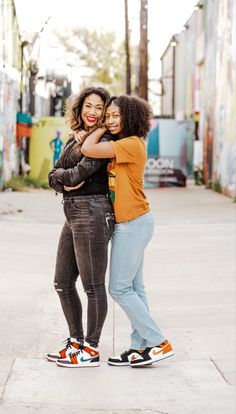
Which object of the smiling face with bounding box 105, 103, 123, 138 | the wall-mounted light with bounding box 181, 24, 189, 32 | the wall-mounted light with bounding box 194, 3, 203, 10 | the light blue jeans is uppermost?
the wall-mounted light with bounding box 194, 3, 203, 10

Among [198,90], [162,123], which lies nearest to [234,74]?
[162,123]

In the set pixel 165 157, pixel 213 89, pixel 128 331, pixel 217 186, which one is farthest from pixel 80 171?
pixel 165 157

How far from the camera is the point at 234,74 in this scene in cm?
2364

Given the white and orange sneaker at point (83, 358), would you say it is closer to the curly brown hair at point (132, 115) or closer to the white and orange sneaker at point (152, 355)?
the white and orange sneaker at point (152, 355)

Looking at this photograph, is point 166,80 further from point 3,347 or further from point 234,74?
point 3,347

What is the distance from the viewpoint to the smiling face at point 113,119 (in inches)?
228

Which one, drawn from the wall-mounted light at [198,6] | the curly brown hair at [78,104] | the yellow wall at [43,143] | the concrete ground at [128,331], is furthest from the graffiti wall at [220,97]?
the curly brown hair at [78,104]

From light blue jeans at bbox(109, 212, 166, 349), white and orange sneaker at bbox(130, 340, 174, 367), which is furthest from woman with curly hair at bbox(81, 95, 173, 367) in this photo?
white and orange sneaker at bbox(130, 340, 174, 367)

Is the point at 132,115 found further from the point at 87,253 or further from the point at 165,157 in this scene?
the point at 165,157

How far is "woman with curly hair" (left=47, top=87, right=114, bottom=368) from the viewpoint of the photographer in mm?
5727

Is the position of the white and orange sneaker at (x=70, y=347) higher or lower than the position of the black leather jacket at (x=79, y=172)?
lower

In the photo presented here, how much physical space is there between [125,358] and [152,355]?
0.18 metres

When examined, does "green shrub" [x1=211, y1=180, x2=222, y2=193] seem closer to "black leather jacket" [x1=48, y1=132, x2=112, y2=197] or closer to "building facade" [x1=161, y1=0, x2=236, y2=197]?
"building facade" [x1=161, y1=0, x2=236, y2=197]

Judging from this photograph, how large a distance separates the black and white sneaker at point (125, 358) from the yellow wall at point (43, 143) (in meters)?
23.9
